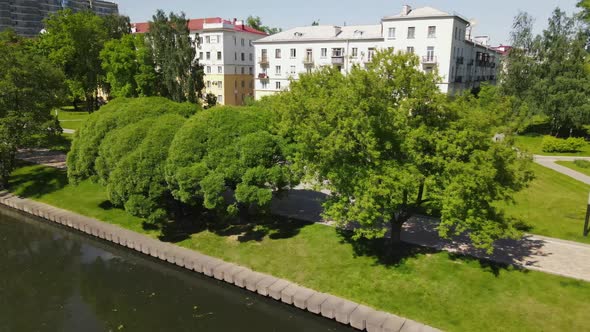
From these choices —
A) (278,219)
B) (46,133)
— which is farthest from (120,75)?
(278,219)

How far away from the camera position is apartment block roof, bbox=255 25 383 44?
60031 millimetres

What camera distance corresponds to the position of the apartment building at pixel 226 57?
2849 inches

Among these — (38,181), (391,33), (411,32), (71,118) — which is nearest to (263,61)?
(391,33)

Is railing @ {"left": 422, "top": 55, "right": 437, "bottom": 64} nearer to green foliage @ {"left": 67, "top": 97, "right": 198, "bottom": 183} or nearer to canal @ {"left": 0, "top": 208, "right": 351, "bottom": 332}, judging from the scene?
green foliage @ {"left": 67, "top": 97, "right": 198, "bottom": 183}

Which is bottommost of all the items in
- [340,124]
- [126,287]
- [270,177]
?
[126,287]

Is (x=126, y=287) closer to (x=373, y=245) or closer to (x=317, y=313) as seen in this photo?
(x=317, y=313)

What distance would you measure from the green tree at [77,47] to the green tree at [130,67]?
4954 millimetres

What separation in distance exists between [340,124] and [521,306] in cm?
1116

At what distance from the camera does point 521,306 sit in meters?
17.8

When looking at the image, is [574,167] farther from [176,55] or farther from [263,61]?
[263,61]

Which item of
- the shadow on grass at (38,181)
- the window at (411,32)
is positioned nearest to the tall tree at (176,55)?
the shadow on grass at (38,181)

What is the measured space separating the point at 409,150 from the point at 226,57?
2344 inches

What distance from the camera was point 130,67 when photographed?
5844 centimetres

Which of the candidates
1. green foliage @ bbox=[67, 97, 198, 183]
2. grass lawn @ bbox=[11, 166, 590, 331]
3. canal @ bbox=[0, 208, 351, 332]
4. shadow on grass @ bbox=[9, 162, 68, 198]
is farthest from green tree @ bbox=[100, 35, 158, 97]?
grass lawn @ bbox=[11, 166, 590, 331]
